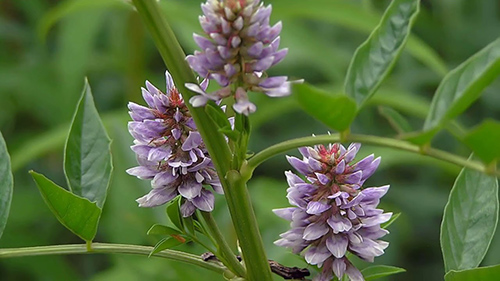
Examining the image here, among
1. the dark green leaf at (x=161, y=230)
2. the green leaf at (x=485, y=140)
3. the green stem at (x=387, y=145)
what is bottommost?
the dark green leaf at (x=161, y=230)

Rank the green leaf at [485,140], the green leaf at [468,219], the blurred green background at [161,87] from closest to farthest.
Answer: the green leaf at [485,140]
the green leaf at [468,219]
the blurred green background at [161,87]

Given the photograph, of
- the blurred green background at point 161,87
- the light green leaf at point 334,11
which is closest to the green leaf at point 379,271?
the blurred green background at point 161,87

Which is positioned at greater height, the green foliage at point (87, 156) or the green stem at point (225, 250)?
the green foliage at point (87, 156)

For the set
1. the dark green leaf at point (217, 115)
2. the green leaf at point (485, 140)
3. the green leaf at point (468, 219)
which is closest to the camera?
the green leaf at point (485, 140)

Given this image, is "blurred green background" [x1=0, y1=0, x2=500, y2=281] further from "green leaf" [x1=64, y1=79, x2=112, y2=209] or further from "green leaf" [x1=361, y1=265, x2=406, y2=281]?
"green leaf" [x1=361, y1=265, x2=406, y2=281]

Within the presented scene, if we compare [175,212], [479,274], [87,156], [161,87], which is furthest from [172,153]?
[161,87]

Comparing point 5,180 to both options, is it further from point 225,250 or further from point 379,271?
point 379,271

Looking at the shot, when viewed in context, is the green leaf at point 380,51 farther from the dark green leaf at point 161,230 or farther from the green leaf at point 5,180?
the green leaf at point 5,180

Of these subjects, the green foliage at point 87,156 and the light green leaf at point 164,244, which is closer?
the light green leaf at point 164,244

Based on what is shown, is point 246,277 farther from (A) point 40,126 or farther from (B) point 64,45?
(A) point 40,126
